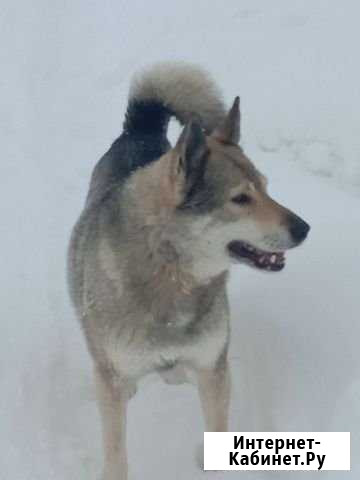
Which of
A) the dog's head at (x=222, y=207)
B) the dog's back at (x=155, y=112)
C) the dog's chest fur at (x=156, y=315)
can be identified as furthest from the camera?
the dog's back at (x=155, y=112)

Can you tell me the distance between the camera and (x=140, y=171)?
3.42 m

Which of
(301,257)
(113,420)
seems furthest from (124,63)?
(113,420)

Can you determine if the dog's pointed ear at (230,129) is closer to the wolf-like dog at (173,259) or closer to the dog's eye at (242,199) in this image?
the wolf-like dog at (173,259)

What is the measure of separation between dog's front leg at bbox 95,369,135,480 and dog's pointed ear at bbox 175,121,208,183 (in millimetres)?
823

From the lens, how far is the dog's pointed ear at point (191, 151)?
3.02 meters

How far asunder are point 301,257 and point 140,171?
1.35 m

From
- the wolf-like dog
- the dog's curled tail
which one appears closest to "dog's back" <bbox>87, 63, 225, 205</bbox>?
the dog's curled tail

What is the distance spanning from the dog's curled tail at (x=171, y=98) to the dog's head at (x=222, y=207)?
0.62 metres

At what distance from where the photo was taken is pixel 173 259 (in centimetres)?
327

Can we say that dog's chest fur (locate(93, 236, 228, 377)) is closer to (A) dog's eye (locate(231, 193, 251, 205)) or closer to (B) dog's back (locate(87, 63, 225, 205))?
(A) dog's eye (locate(231, 193, 251, 205))

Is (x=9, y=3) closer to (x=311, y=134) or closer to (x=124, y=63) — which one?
(x=124, y=63)

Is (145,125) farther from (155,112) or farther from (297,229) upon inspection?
(297,229)

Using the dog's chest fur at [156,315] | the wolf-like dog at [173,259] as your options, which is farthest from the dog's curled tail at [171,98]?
the dog's chest fur at [156,315]

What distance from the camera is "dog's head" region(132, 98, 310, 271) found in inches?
124
